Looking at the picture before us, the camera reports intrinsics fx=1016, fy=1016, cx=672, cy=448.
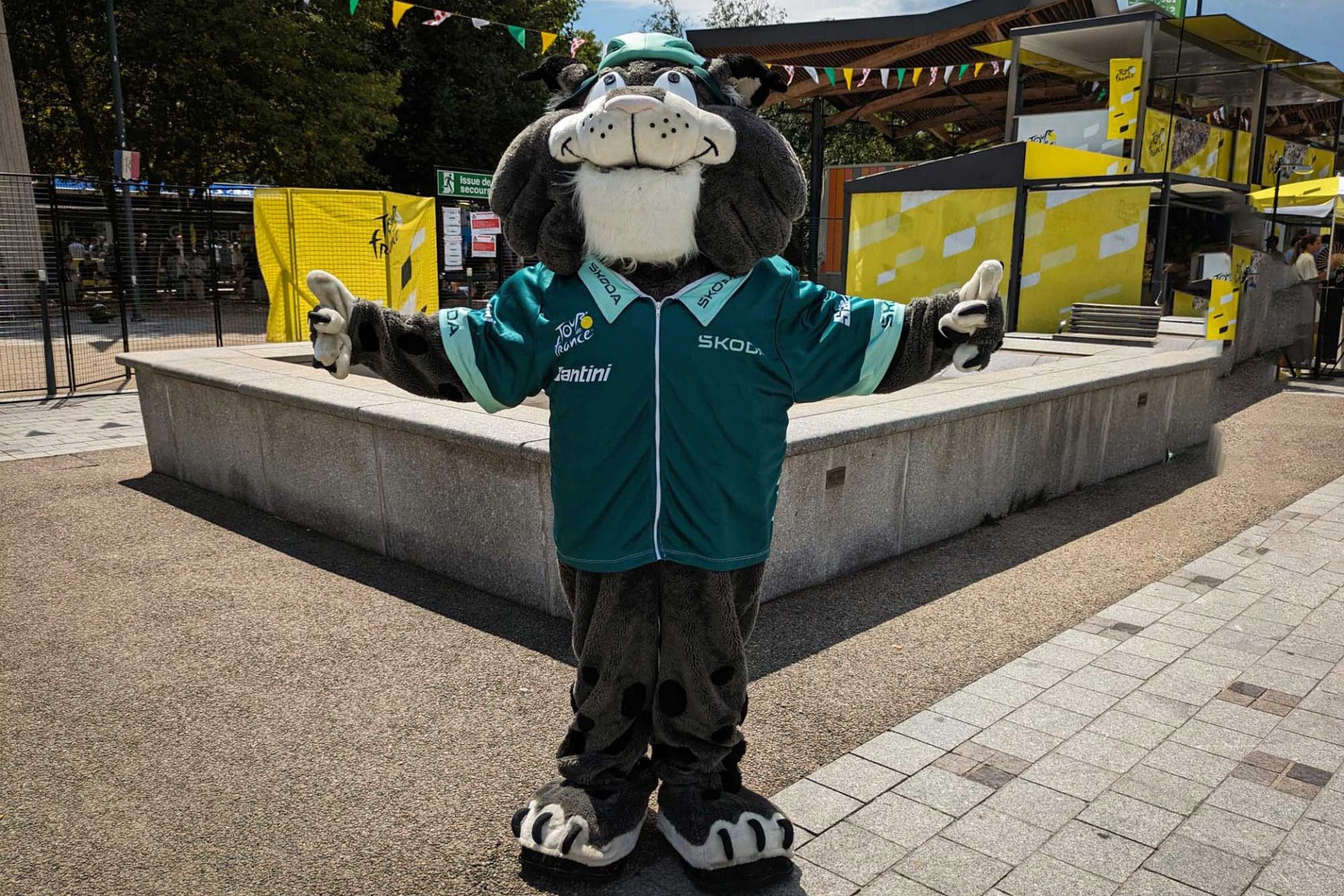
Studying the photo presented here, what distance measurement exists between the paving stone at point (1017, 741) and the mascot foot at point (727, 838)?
1012 millimetres

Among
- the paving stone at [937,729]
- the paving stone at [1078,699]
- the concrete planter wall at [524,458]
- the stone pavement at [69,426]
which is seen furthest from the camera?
the stone pavement at [69,426]

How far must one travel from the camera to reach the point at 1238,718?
12.3ft

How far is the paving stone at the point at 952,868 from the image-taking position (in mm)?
2727

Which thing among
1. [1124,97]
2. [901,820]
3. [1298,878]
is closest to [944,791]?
[901,820]

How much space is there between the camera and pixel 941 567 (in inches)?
217

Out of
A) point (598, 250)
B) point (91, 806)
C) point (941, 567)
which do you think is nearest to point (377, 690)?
point (91, 806)

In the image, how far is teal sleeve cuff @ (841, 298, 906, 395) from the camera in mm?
2744

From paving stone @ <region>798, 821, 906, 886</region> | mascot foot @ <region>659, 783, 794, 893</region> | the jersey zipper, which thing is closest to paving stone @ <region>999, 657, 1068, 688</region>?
paving stone @ <region>798, 821, 906, 886</region>

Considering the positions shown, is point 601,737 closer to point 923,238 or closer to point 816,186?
point 923,238

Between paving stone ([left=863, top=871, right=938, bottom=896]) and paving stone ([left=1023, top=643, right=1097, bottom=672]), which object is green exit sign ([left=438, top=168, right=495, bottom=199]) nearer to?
paving stone ([left=1023, top=643, right=1097, bottom=672])

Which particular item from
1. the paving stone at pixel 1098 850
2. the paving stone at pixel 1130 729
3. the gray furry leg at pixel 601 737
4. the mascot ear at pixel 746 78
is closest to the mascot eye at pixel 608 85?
the mascot ear at pixel 746 78

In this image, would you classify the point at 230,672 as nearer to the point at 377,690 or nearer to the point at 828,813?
the point at 377,690

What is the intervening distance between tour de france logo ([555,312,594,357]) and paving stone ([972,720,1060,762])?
6.67 ft

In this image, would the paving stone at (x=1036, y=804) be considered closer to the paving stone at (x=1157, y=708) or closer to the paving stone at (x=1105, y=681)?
the paving stone at (x=1157, y=708)
